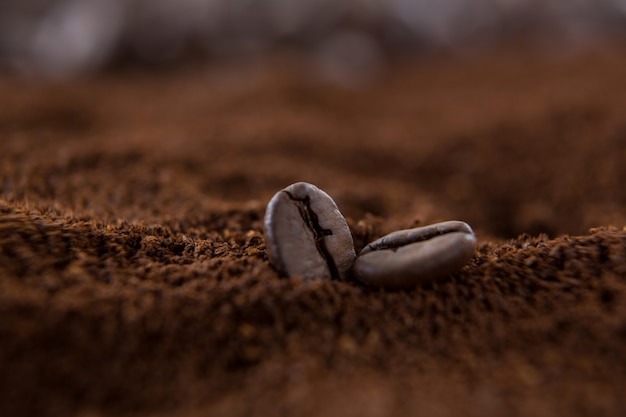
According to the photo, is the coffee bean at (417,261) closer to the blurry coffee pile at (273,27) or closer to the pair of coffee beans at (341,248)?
the pair of coffee beans at (341,248)

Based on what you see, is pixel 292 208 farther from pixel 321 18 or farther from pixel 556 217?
pixel 321 18

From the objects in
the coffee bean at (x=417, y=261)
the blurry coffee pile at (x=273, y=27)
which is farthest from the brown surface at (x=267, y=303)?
the blurry coffee pile at (x=273, y=27)

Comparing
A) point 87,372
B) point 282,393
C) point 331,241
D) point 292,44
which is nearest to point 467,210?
point 331,241

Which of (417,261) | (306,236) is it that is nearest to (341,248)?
(306,236)

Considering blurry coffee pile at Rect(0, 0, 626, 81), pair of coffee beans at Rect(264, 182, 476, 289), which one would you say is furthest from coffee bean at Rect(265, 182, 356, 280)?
blurry coffee pile at Rect(0, 0, 626, 81)

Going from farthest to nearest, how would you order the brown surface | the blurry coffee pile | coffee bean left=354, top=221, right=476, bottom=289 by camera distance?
the blurry coffee pile < coffee bean left=354, top=221, right=476, bottom=289 < the brown surface

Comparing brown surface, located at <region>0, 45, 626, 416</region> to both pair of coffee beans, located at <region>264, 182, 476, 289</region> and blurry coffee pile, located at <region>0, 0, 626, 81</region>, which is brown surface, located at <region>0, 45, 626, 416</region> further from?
blurry coffee pile, located at <region>0, 0, 626, 81</region>
